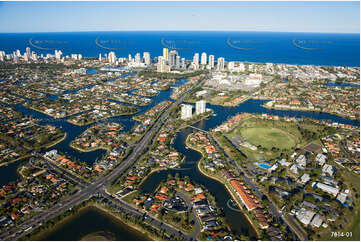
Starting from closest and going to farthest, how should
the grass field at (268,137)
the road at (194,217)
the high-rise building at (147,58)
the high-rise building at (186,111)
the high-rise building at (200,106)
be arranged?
1. the road at (194,217)
2. the grass field at (268,137)
3. the high-rise building at (186,111)
4. the high-rise building at (200,106)
5. the high-rise building at (147,58)

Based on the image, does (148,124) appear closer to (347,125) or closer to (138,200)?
(138,200)

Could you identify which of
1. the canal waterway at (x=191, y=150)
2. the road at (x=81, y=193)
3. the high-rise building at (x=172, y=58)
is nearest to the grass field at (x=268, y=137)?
the canal waterway at (x=191, y=150)

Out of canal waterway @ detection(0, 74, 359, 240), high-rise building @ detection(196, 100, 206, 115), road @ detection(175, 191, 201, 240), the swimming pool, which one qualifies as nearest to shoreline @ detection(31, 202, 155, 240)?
canal waterway @ detection(0, 74, 359, 240)

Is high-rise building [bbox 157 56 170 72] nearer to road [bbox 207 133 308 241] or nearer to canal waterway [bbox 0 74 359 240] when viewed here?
canal waterway [bbox 0 74 359 240]

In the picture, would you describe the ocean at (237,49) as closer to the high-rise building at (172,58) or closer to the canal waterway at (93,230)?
the high-rise building at (172,58)

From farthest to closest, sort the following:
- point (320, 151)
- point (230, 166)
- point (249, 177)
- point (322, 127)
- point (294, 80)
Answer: point (294, 80)
point (322, 127)
point (320, 151)
point (230, 166)
point (249, 177)

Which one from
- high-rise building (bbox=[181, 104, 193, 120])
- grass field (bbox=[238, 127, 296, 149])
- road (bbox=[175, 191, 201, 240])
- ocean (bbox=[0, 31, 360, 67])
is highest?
ocean (bbox=[0, 31, 360, 67])

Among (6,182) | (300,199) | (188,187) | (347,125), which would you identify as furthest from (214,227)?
(347,125)

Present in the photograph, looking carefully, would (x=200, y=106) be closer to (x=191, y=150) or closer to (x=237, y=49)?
(x=191, y=150)
